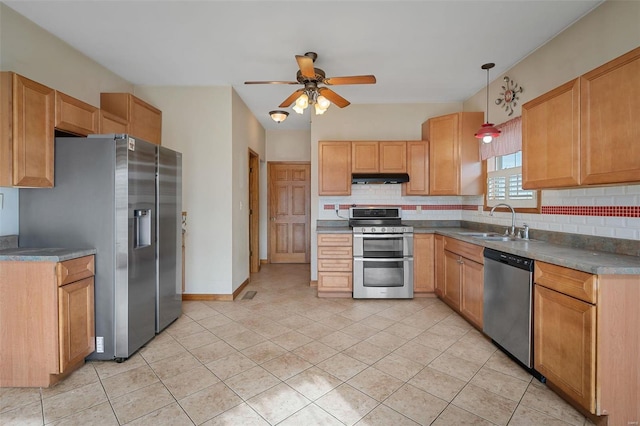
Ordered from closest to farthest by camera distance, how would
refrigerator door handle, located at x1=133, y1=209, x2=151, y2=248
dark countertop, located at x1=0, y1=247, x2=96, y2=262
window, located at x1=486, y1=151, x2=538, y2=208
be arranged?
dark countertop, located at x1=0, y1=247, x2=96, y2=262, refrigerator door handle, located at x1=133, y1=209, x2=151, y2=248, window, located at x1=486, y1=151, x2=538, y2=208

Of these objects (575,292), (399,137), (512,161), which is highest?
(399,137)

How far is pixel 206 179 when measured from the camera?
3838 mm

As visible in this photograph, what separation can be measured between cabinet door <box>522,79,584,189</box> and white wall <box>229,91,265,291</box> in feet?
10.6

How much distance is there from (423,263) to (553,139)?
217 cm

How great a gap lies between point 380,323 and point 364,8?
2946mm

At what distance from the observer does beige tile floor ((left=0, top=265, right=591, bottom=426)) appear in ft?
5.82

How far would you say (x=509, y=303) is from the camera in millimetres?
2396

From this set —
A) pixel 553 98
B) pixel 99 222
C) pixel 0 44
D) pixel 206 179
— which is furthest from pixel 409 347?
pixel 0 44

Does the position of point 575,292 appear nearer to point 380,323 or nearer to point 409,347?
point 409,347

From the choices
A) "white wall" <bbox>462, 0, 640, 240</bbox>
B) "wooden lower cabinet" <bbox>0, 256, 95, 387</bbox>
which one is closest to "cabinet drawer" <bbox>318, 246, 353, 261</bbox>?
"white wall" <bbox>462, 0, 640, 240</bbox>

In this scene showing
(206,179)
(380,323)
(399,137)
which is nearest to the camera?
(380,323)

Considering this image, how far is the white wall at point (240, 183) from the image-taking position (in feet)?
13.0

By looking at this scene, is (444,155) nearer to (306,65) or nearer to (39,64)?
(306,65)

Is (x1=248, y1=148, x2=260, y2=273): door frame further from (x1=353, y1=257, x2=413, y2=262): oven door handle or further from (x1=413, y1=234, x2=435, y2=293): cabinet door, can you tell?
(x1=413, y1=234, x2=435, y2=293): cabinet door
